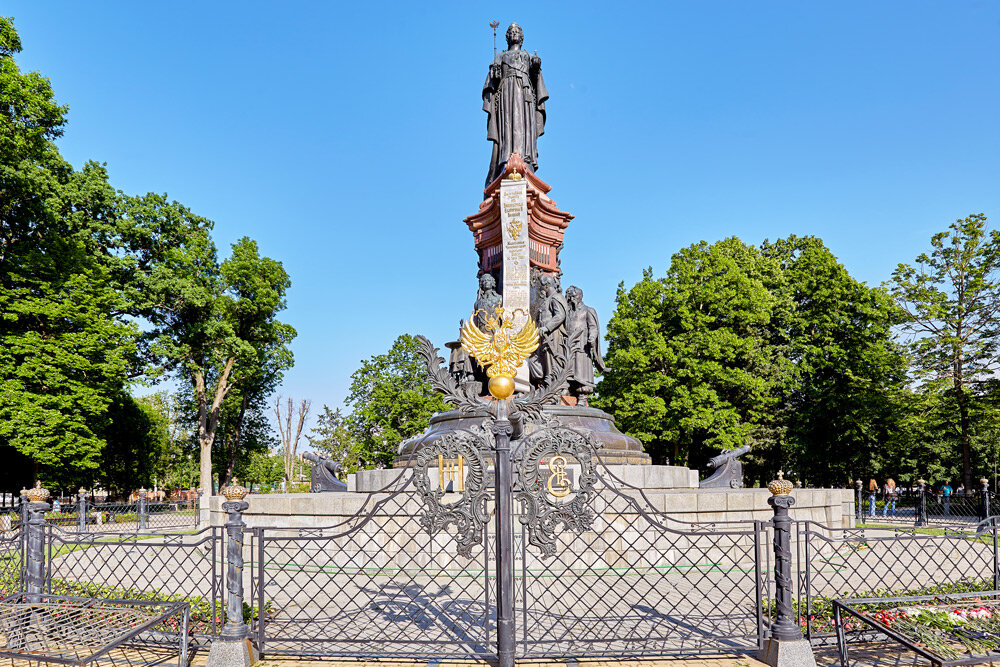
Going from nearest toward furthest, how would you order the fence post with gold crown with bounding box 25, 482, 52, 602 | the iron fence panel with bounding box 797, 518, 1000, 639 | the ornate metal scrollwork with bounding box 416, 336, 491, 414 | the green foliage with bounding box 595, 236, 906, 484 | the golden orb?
the iron fence panel with bounding box 797, 518, 1000, 639, the golden orb, the fence post with gold crown with bounding box 25, 482, 52, 602, the ornate metal scrollwork with bounding box 416, 336, 491, 414, the green foliage with bounding box 595, 236, 906, 484

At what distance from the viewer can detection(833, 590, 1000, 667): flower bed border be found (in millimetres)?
4910

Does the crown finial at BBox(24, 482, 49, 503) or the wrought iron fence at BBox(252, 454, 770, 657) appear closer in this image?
the wrought iron fence at BBox(252, 454, 770, 657)

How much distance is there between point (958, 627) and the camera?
226 inches

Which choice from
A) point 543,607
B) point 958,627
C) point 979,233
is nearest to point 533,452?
point 543,607

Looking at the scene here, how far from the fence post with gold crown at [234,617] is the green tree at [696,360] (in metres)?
24.9

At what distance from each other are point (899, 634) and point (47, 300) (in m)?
25.7

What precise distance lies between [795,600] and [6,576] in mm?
8800

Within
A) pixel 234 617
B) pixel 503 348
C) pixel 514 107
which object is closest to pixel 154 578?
pixel 234 617

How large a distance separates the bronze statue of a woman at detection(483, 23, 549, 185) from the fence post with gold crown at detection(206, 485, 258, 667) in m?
12.4

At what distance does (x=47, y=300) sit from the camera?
893 inches

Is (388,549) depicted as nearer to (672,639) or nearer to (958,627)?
(672,639)

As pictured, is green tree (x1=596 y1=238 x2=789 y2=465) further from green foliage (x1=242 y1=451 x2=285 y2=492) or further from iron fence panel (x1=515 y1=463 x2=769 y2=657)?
green foliage (x1=242 y1=451 x2=285 y2=492)

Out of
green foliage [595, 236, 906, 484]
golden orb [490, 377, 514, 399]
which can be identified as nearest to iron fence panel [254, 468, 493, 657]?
golden orb [490, 377, 514, 399]

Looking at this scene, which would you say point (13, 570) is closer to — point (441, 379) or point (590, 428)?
point (441, 379)
